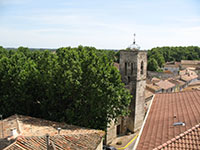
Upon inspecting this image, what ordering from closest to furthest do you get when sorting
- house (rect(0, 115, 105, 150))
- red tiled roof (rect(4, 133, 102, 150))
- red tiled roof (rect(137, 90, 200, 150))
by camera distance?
1. red tiled roof (rect(137, 90, 200, 150))
2. red tiled roof (rect(4, 133, 102, 150))
3. house (rect(0, 115, 105, 150))

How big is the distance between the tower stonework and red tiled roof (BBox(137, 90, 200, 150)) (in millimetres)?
5206

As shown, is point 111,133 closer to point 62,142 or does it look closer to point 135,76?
point 135,76

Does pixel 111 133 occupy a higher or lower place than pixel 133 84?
lower

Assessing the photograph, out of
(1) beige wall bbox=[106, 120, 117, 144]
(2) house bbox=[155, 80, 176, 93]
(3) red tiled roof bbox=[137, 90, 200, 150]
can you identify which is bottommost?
(1) beige wall bbox=[106, 120, 117, 144]

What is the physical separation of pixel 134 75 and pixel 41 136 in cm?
1270

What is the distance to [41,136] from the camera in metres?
11.6

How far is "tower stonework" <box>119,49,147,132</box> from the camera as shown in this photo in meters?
20.6

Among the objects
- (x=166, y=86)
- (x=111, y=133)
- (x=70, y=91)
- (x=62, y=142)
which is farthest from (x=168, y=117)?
(x=166, y=86)

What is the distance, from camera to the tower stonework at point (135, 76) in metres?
20.6

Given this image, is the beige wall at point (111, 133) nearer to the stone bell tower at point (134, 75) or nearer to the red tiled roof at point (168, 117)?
the stone bell tower at point (134, 75)

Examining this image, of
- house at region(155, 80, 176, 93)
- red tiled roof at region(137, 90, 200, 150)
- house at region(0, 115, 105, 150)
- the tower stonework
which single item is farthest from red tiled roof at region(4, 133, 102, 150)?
house at region(155, 80, 176, 93)

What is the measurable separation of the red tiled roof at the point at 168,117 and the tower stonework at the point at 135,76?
17.1 feet

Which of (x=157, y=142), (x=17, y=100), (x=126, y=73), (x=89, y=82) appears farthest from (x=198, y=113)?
(x=17, y=100)

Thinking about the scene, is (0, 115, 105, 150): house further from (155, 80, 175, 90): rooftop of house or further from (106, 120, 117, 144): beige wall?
(155, 80, 175, 90): rooftop of house
